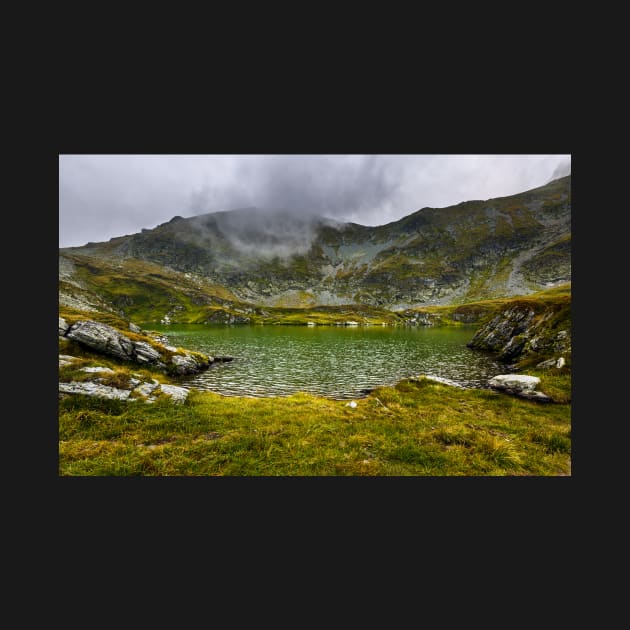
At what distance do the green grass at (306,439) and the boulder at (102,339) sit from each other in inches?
453

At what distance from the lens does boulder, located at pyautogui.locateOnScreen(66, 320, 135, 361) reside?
22.9 meters

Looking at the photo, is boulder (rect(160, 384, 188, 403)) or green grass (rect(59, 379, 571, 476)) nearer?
green grass (rect(59, 379, 571, 476))

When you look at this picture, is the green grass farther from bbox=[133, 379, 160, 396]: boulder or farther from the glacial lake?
the glacial lake

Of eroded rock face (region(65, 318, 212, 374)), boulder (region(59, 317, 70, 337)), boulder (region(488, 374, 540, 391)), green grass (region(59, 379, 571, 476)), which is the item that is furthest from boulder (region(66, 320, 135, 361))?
boulder (region(488, 374, 540, 391))

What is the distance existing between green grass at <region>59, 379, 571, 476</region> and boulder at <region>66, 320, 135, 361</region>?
453 inches

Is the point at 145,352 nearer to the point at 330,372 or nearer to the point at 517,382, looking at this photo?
the point at 330,372

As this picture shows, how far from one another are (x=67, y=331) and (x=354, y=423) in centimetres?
2493

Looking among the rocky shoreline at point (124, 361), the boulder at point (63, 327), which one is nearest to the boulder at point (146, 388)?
the rocky shoreline at point (124, 361)

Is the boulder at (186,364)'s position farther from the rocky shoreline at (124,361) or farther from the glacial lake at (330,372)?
the glacial lake at (330,372)

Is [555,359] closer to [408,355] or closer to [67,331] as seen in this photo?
[408,355]

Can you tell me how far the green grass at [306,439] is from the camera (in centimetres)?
1020

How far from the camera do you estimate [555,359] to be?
23516mm

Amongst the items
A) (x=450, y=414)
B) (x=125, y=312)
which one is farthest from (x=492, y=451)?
(x=125, y=312)

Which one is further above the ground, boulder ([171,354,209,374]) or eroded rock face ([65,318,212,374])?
eroded rock face ([65,318,212,374])
